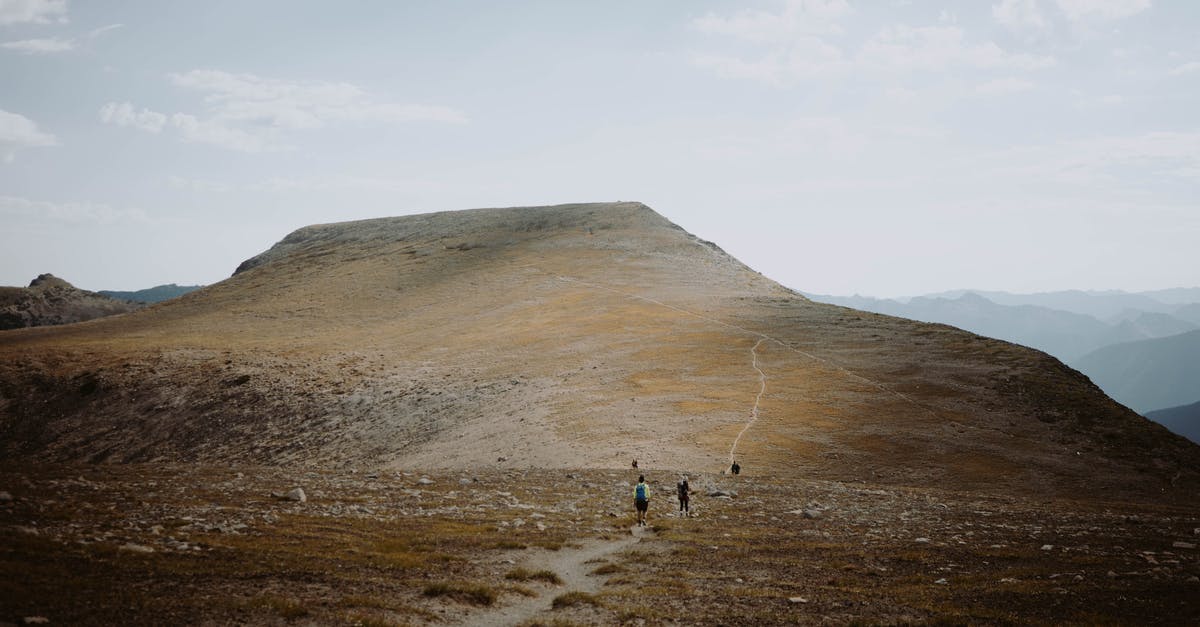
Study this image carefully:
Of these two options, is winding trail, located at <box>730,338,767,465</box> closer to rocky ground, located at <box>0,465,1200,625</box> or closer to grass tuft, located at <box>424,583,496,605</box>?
rocky ground, located at <box>0,465,1200,625</box>

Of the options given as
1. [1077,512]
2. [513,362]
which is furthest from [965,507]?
[513,362]

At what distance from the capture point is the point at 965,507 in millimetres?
30719

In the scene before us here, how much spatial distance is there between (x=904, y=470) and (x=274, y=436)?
4926 cm

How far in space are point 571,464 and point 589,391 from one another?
15.5m

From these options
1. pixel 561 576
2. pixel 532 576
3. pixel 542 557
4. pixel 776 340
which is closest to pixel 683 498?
pixel 542 557

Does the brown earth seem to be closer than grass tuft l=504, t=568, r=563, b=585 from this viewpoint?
Yes

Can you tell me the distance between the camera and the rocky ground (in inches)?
551

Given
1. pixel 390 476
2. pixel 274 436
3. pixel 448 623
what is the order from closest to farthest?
pixel 448 623
pixel 390 476
pixel 274 436

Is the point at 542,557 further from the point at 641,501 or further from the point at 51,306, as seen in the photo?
the point at 51,306

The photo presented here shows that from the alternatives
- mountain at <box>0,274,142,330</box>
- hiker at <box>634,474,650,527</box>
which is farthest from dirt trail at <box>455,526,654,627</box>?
mountain at <box>0,274,142,330</box>

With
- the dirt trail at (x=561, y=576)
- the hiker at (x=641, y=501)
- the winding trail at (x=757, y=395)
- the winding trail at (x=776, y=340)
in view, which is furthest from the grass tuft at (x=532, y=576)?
the winding trail at (x=776, y=340)

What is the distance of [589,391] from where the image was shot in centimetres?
5650

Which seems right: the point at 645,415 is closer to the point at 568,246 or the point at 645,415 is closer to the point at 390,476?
the point at 390,476

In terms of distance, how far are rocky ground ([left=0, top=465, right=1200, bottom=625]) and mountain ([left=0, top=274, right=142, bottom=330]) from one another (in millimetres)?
168311
